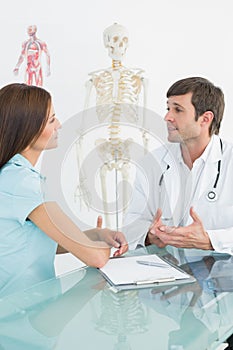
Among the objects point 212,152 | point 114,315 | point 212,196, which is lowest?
point 114,315

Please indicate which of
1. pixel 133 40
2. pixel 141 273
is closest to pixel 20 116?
pixel 141 273

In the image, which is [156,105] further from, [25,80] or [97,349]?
[97,349]

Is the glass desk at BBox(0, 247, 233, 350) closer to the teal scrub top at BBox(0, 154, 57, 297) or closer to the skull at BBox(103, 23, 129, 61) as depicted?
the teal scrub top at BBox(0, 154, 57, 297)

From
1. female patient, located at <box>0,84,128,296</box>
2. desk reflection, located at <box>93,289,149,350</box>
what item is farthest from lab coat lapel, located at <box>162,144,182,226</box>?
desk reflection, located at <box>93,289,149,350</box>

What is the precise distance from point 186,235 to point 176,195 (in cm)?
14

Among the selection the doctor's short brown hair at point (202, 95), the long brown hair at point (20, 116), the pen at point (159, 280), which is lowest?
the pen at point (159, 280)

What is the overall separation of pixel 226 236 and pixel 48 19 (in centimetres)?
212

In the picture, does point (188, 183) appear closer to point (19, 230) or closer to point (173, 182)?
point (173, 182)

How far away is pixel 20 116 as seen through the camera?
4.77ft

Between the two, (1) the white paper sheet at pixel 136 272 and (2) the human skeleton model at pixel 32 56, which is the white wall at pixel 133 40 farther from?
(1) the white paper sheet at pixel 136 272

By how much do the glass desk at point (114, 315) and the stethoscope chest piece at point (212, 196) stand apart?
0.54 meters

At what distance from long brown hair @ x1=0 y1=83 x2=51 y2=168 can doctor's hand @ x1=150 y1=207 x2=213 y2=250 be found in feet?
1.84

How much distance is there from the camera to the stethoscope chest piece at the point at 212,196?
2.03 metres

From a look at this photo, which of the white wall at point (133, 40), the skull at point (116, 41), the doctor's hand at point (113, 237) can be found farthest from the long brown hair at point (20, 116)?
the skull at point (116, 41)
